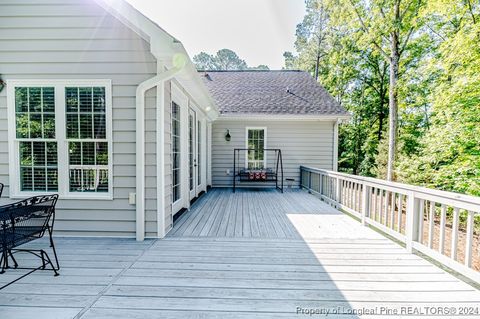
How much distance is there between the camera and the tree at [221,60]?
3141 centimetres

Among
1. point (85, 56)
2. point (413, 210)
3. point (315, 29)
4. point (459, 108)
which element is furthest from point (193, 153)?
point (315, 29)

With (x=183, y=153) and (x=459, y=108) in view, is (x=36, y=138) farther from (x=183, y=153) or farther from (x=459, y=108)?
(x=459, y=108)

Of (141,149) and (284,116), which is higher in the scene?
(284,116)

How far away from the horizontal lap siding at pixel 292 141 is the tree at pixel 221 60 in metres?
25.5

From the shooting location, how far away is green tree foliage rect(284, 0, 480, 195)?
586cm

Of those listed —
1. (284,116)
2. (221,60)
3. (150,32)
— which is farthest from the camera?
(221,60)

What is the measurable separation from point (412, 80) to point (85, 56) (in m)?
11.0

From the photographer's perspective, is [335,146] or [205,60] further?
[205,60]

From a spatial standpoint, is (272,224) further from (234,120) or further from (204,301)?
(234,120)

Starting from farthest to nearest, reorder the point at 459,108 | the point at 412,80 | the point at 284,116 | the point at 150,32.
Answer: the point at 412,80 → the point at 284,116 → the point at 459,108 → the point at 150,32

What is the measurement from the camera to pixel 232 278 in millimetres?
2338

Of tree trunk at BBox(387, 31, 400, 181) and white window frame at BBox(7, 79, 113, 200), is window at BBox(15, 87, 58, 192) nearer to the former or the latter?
white window frame at BBox(7, 79, 113, 200)

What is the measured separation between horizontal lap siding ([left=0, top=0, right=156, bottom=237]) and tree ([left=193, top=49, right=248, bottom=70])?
29743 mm

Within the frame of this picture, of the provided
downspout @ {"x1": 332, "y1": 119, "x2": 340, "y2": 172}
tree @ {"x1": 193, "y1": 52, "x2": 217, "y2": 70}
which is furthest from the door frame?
tree @ {"x1": 193, "y1": 52, "x2": 217, "y2": 70}
